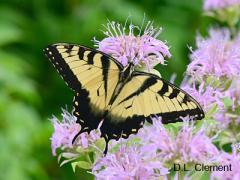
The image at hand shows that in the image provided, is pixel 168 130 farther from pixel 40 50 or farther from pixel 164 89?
pixel 40 50

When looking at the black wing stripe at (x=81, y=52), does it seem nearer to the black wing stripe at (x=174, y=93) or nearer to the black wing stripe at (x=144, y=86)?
the black wing stripe at (x=144, y=86)

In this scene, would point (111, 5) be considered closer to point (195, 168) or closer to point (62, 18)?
point (62, 18)

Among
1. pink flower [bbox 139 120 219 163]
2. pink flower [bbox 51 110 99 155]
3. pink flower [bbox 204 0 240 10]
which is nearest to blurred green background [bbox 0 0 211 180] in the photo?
pink flower [bbox 204 0 240 10]

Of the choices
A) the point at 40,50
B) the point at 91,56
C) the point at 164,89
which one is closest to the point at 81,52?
the point at 91,56

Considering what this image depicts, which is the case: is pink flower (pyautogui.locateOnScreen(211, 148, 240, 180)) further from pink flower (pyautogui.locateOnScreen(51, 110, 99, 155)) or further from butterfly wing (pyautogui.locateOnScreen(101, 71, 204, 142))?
pink flower (pyautogui.locateOnScreen(51, 110, 99, 155))

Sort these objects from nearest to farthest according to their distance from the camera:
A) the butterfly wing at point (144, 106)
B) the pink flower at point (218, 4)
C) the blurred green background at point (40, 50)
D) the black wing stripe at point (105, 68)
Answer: the butterfly wing at point (144, 106)
the black wing stripe at point (105, 68)
the pink flower at point (218, 4)
the blurred green background at point (40, 50)

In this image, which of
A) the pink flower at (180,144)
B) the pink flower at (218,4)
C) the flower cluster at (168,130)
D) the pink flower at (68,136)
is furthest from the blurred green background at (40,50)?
the pink flower at (180,144)

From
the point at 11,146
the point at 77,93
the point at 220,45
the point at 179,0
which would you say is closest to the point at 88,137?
the point at 77,93
